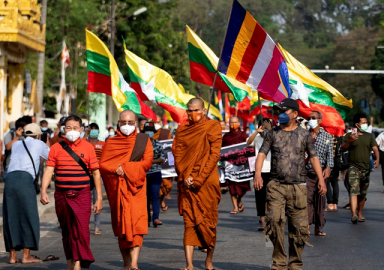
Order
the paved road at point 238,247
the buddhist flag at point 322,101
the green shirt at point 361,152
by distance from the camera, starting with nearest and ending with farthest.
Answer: the paved road at point 238,247
the green shirt at point 361,152
the buddhist flag at point 322,101

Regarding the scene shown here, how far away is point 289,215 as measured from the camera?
8109 millimetres

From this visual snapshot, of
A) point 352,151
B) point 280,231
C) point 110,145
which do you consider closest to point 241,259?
point 280,231

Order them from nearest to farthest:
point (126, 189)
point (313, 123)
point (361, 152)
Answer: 1. point (126, 189)
2. point (313, 123)
3. point (361, 152)

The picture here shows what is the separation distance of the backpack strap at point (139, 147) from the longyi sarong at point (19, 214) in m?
1.48

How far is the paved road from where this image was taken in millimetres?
8914

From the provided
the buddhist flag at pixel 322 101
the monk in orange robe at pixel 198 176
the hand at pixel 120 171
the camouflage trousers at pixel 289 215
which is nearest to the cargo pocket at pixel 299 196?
the camouflage trousers at pixel 289 215

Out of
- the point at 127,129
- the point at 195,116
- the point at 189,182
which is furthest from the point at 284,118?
the point at 127,129

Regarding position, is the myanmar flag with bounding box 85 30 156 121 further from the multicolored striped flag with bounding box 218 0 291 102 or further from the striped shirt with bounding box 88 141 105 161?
the multicolored striped flag with bounding box 218 0 291 102

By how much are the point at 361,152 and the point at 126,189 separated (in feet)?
18.4

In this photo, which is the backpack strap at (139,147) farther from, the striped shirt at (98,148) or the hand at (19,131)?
the striped shirt at (98,148)

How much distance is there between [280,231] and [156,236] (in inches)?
150

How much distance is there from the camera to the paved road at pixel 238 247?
29.2 feet

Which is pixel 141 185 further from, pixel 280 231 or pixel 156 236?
pixel 156 236

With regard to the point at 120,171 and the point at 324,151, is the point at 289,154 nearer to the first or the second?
the point at 120,171
